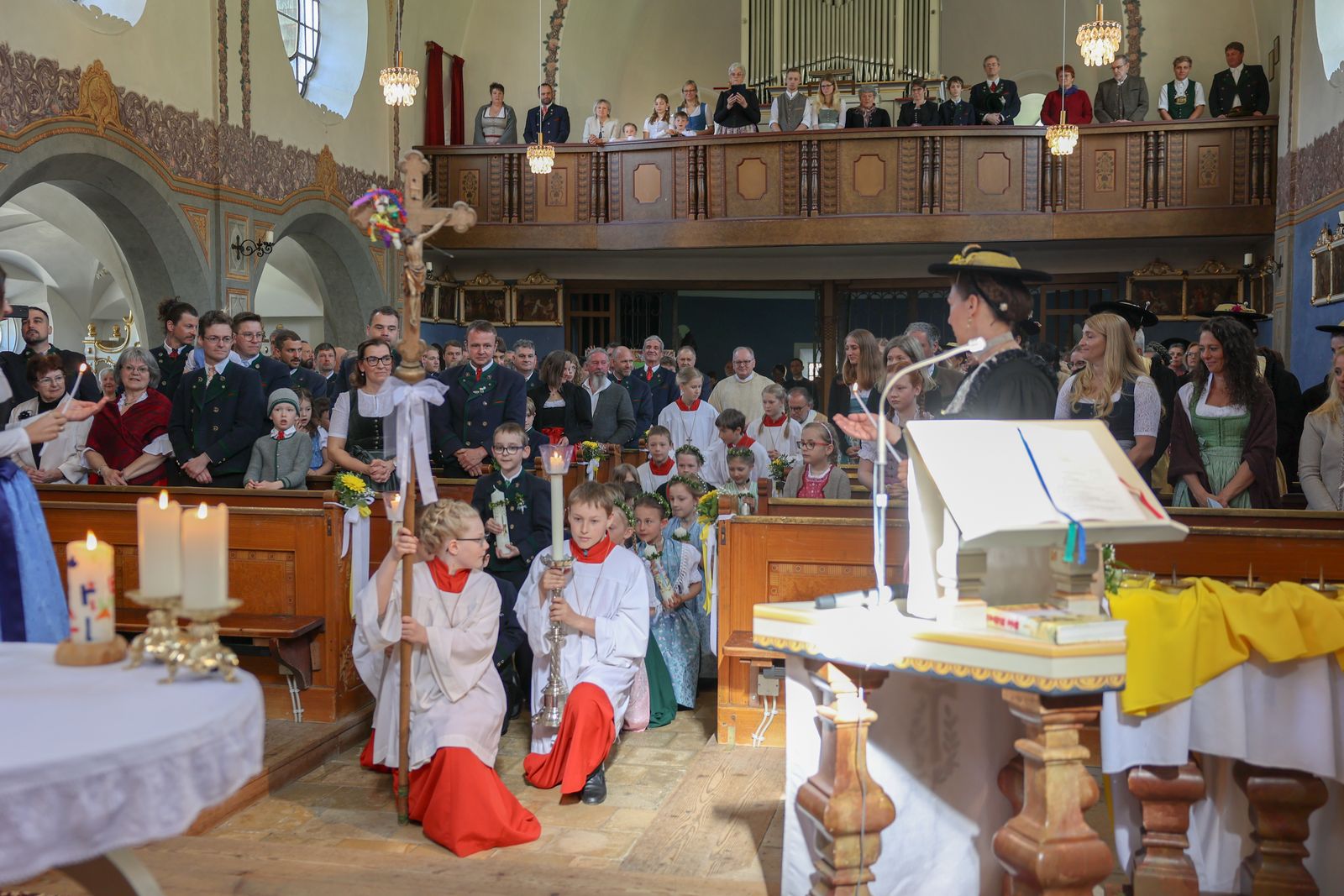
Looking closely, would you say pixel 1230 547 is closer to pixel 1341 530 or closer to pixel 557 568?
pixel 1341 530

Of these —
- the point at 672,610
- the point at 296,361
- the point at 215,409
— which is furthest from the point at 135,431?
the point at 672,610

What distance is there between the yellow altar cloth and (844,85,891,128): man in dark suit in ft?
33.3

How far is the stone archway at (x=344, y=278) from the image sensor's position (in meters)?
12.7

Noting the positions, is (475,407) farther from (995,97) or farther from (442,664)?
(995,97)

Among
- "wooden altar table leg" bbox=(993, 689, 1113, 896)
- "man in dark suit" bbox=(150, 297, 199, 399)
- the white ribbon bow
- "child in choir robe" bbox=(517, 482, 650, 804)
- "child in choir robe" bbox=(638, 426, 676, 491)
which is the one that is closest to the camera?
"wooden altar table leg" bbox=(993, 689, 1113, 896)

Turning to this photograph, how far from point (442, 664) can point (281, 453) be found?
2.48m

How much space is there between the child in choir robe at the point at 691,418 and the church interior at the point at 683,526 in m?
0.04

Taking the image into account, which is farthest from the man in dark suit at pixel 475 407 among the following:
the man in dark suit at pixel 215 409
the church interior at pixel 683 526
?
the man in dark suit at pixel 215 409

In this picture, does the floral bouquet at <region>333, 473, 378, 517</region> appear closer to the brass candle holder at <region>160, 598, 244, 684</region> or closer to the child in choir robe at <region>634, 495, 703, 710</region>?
the child in choir robe at <region>634, 495, 703, 710</region>

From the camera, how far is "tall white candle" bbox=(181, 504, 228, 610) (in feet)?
6.49

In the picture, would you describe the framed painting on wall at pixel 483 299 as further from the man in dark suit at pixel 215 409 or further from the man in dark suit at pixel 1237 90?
the man in dark suit at pixel 215 409

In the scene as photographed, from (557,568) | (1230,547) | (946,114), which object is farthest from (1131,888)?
(946,114)

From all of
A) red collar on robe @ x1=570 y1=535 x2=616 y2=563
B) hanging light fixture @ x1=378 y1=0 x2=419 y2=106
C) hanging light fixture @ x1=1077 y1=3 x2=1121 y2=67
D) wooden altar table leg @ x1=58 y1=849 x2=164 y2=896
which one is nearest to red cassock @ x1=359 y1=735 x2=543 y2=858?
red collar on robe @ x1=570 y1=535 x2=616 y2=563

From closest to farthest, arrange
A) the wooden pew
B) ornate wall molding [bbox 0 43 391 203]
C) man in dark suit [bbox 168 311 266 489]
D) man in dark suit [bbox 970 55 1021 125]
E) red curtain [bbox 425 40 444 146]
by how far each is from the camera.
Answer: the wooden pew < man in dark suit [bbox 168 311 266 489] < ornate wall molding [bbox 0 43 391 203] < man in dark suit [bbox 970 55 1021 125] < red curtain [bbox 425 40 444 146]
